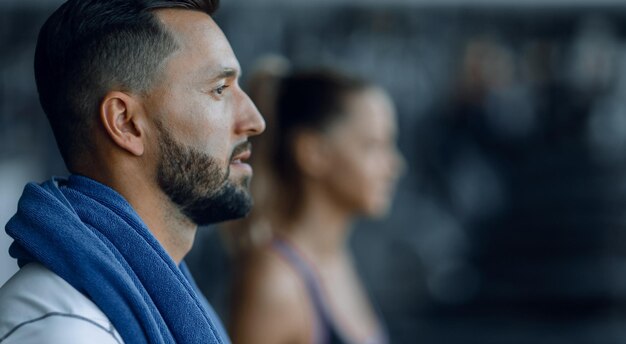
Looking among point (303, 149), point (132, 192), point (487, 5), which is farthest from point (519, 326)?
point (132, 192)

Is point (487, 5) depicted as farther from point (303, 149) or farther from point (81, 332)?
point (81, 332)

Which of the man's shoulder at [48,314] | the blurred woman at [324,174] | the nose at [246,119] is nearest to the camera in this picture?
the man's shoulder at [48,314]

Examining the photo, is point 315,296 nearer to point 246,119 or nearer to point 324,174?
point 324,174

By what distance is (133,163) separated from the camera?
4.65 feet

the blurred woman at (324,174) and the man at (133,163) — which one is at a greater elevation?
the man at (133,163)

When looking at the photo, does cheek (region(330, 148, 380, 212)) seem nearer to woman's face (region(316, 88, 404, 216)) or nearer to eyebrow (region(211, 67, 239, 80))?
woman's face (region(316, 88, 404, 216))

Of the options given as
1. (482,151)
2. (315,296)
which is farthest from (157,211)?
(482,151)

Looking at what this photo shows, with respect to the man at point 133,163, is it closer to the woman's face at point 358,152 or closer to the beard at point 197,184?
the beard at point 197,184

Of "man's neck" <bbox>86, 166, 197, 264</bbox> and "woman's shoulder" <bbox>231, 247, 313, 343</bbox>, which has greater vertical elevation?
"man's neck" <bbox>86, 166, 197, 264</bbox>

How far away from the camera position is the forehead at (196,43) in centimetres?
144

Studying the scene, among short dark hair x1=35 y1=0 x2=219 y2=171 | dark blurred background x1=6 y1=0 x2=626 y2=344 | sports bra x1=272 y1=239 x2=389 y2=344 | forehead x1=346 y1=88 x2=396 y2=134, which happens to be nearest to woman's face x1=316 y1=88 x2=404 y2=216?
forehead x1=346 y1=88 x2=396 y2=134

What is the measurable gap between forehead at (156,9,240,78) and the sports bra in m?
1.22

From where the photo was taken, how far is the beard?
4.68 ft

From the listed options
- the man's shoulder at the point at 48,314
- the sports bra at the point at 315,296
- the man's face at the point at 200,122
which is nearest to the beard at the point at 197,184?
the man's face at the point at 200,122
